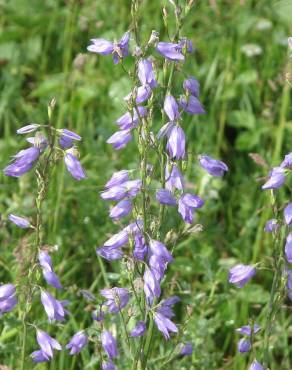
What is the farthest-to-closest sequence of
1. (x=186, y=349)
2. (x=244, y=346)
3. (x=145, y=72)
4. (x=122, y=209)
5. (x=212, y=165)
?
(x=186, y=349), (x=244, y=346), (x=212, y=165), (x=122, y=209), (x=145, y=72)

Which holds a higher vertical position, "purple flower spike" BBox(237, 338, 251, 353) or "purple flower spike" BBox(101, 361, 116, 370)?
"purple flower spike" BBox(237, 338, 251, 353)

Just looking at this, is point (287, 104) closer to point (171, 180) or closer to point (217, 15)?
point (217, 15)

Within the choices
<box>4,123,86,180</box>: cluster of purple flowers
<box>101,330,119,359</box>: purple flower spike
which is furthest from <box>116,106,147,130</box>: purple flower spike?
<box>101,330,119,359</box>: purple flower spike

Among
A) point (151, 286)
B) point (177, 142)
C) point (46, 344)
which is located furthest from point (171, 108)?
point (46, 344)

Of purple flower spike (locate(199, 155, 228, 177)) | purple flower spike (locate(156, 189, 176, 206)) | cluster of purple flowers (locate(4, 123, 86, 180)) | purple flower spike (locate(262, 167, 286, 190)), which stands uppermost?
cluster of purple flowers (locate(4, 123, 86, 180))

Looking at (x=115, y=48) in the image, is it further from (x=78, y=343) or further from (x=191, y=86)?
(x=78, y=343)

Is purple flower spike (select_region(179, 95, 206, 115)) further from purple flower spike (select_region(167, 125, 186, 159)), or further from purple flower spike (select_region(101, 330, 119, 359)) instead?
purple flower spike (select_region(101, 330, 119, 359))
